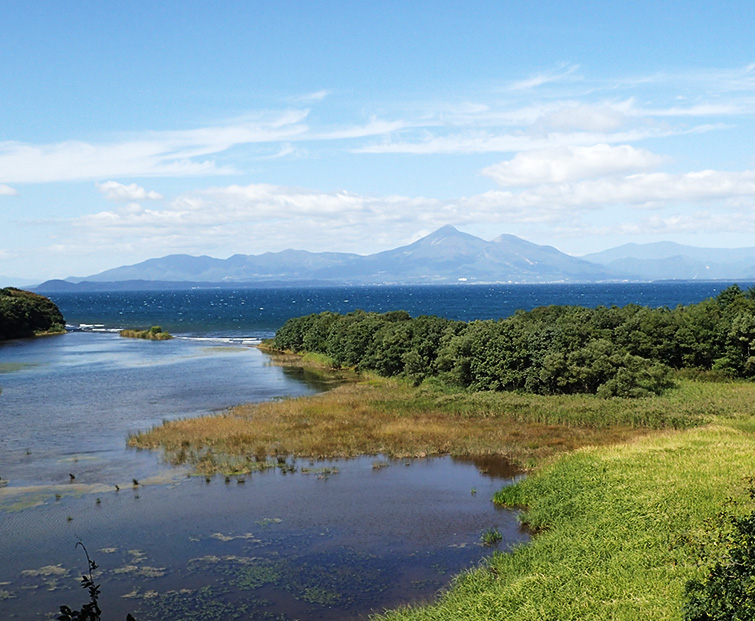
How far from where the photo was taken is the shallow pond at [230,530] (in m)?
25.3

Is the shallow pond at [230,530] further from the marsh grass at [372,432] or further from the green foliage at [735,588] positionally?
the green foliage at [735,588]

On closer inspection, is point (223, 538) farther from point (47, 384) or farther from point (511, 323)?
point (47, 384)

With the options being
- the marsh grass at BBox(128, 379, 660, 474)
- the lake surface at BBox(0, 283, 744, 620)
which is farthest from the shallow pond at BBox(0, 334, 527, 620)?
the marsh grass at BBox(128, 379, 660, 474)

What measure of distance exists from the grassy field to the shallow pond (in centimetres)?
232

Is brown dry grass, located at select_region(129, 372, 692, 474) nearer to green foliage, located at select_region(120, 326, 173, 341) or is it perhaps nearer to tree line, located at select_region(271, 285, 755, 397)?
tree line, located at select_region(271, 285, 755, 397)

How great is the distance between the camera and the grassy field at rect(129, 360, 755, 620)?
21875 mm

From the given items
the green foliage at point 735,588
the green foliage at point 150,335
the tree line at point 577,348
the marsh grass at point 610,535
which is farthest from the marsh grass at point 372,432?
the green foliage at point 150,335

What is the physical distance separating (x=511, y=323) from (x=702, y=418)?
846 inches

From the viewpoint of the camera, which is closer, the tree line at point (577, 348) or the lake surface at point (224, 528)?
the lake surface at point (224, 528)

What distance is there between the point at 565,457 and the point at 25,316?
134m

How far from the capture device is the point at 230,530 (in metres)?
31.9

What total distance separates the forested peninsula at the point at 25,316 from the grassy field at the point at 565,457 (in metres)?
96.9

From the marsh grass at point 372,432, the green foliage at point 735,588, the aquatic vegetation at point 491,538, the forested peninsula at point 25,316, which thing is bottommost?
the aquatic vegetation at point 491,538

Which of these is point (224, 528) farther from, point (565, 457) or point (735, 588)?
point (735, 588)
